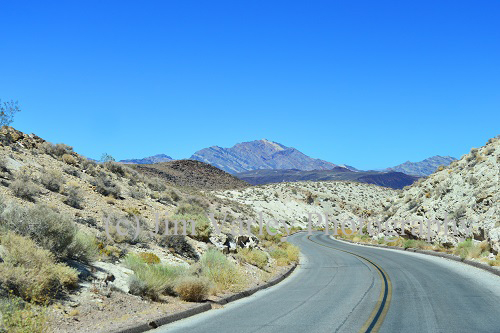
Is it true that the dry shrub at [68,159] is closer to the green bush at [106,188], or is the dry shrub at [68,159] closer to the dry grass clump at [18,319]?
the green bush at [106,188]

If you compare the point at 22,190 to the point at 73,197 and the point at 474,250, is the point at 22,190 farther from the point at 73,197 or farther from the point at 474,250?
the point at 474,250

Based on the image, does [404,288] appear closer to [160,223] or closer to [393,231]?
[160,223]

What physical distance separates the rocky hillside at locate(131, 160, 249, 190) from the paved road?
11088 cm

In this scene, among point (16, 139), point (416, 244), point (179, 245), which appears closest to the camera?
point (179, 245)

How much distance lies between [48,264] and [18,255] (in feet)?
2.15

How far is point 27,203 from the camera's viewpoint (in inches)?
611

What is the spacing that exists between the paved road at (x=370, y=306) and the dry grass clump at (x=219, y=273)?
980 millimetres

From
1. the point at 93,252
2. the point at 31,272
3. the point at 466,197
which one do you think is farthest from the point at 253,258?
the point at 466,197

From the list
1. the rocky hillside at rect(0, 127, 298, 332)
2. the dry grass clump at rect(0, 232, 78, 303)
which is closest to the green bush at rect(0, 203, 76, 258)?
the rocky hillside at rect(0, 127, 298, 332)

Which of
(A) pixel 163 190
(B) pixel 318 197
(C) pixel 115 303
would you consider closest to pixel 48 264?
(C) pixel 115 303

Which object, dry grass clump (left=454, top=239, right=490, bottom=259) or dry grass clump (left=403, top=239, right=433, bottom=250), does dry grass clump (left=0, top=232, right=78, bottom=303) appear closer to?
dry grass clump (left=454, top=239, right=490, bottom=259)

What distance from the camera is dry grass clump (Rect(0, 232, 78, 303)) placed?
8172mm

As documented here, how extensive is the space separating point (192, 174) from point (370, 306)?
13535 centimetres

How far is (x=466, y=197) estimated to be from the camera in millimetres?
29453
